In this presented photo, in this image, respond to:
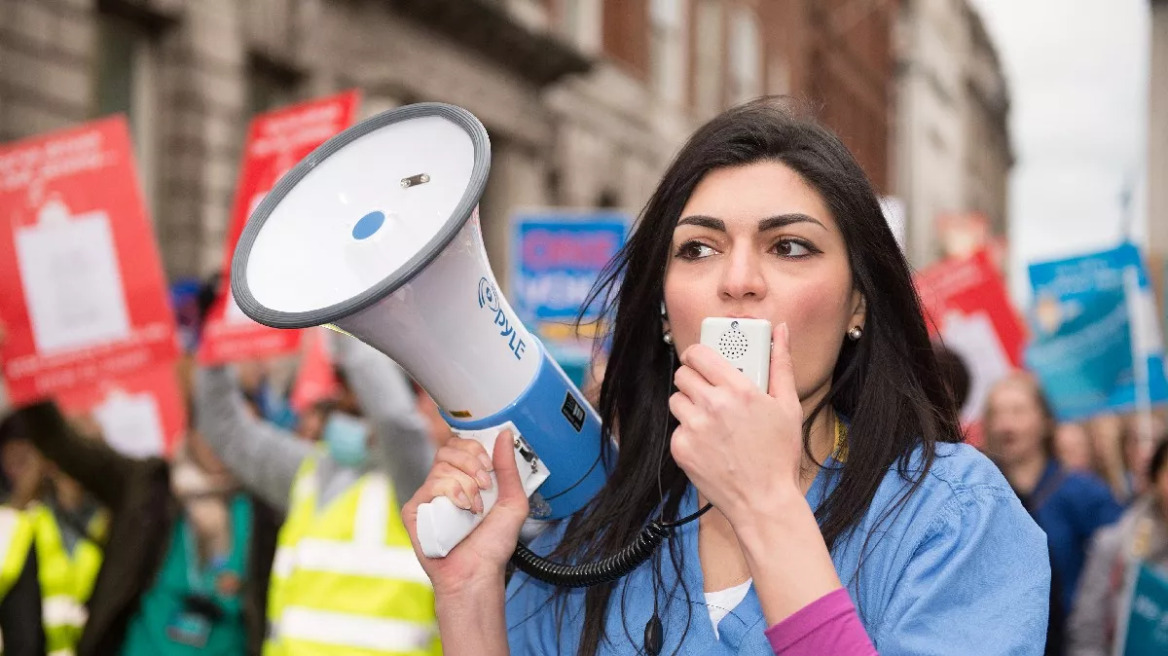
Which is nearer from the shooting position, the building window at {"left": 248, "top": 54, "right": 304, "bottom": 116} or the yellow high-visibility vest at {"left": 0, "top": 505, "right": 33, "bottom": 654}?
the yellow high-visibility vest at {"left": 0, "top": 505, "right": 33, "bottom": 654}

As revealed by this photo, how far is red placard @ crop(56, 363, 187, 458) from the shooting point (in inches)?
181

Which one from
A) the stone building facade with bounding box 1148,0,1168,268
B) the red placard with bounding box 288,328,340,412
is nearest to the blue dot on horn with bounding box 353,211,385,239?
the red placard with bounding box 288,328,340,412

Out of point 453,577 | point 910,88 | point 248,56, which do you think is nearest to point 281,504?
point 453,577

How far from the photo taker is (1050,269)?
6555 millimetres

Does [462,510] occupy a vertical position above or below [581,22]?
below

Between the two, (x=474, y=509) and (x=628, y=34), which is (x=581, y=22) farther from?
(x=474, y=509)

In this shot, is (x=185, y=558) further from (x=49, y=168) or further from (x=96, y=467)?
(x=49, y=168)

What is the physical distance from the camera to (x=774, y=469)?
51.4 inches

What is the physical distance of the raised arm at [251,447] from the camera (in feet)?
12.5

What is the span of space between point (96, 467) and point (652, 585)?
9.80 feet

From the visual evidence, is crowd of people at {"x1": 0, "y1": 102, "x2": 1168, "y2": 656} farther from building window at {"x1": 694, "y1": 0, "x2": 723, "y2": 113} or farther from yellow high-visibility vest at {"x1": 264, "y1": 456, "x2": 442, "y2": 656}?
building window at {"x1": 694, "y1": 0, "x2": 723, "y2": 113}

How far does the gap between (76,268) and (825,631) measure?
3506 millimetres

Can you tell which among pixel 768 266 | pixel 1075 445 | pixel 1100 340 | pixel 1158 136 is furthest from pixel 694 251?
pixel 1158 136

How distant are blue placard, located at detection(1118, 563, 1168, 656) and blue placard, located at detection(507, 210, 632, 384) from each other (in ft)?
15.5
